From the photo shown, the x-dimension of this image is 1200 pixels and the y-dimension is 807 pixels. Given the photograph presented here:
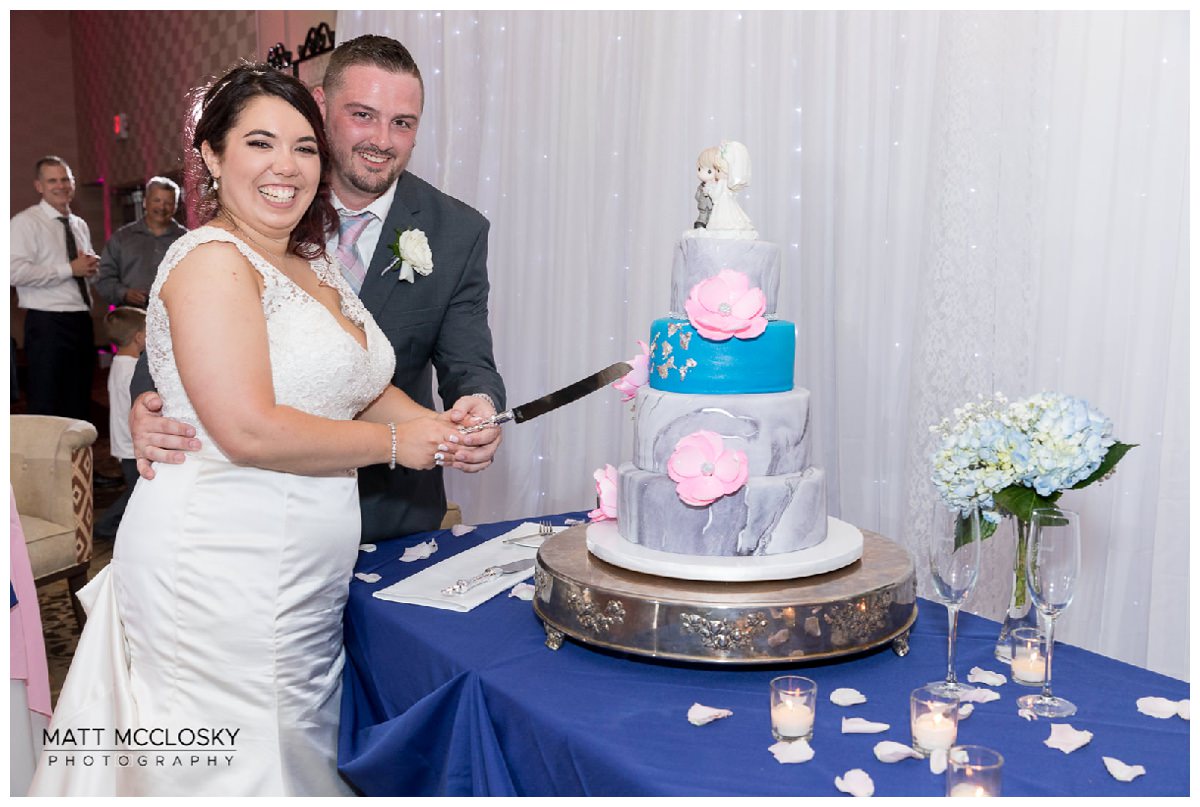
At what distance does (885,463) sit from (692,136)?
54.7 inches

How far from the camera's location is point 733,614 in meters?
1.62

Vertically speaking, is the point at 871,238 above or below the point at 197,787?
above

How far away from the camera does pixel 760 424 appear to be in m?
1.80

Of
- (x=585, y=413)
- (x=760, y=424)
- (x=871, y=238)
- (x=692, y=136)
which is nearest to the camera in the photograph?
(x=760, y=424)

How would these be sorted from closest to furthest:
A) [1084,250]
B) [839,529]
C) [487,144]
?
[839,529]
[1084,250]
[487,144]

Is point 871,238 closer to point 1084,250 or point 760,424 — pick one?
point 1084,250

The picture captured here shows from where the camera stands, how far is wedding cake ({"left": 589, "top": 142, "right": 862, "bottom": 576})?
1787 millimetres

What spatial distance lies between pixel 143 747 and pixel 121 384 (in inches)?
179

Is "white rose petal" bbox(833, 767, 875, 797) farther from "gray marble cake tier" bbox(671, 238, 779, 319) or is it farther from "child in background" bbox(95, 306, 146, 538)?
"child in background" bbox(95, 306, 146, 538)

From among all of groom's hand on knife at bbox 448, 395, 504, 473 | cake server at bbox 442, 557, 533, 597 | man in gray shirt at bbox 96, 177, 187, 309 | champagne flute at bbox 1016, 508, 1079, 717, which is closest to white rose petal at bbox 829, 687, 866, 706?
champagne flute at bbox 1016, 508, 1079, 717

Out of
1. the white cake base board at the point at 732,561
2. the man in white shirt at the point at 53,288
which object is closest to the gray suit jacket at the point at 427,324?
the white cake base board at the point at 732,561

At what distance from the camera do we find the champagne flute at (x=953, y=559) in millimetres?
1557

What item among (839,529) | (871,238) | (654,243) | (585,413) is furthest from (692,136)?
(839,529)

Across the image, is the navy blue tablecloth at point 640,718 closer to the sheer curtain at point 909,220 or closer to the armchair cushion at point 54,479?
the sheer curtain at point 909,220
